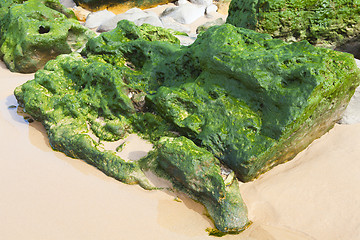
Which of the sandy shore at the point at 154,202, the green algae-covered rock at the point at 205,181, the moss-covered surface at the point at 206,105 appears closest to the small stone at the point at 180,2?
the moss-covered surface at the point at 206,105

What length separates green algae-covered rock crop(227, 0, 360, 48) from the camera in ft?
15.9

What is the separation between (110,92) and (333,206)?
2.92 m

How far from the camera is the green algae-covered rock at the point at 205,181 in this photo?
2.77m

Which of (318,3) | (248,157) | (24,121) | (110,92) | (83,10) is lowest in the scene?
(83,10)

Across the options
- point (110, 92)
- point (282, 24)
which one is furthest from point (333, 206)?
point (282, 24)

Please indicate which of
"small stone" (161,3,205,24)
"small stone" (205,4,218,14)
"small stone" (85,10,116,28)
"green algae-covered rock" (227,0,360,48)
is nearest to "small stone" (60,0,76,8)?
"small stone" (85,10,116,28)

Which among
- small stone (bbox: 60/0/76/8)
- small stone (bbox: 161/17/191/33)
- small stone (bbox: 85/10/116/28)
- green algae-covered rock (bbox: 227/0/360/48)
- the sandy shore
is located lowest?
small stone (bbox: 60/0/76/8)

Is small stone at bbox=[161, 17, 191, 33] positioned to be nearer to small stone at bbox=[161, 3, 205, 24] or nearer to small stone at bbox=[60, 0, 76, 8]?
small stone at bbox=[161, 3, 205, 24]

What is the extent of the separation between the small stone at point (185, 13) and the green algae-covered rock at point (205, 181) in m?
7.20

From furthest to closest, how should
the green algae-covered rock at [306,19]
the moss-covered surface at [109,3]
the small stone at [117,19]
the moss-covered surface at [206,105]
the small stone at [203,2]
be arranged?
the small stone at [203,2] < the moss-covered surface at [109,3] < the small stone at [117,19] < the green algae-covered rock at [306,19] < the moss-covered surface at [206,105]

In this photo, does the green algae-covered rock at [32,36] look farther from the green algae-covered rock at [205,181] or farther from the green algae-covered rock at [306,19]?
the green algae-covered rock at [205,181]

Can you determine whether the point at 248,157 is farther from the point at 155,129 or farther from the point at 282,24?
the point at 282,24

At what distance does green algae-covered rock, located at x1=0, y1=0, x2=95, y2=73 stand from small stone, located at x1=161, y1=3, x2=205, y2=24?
3.98m

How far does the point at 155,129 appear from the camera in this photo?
3.70 meters
